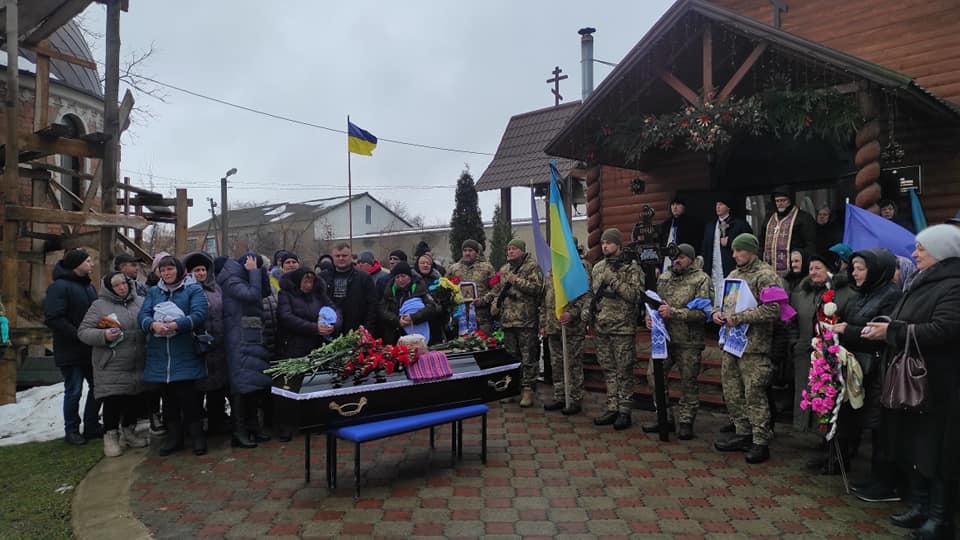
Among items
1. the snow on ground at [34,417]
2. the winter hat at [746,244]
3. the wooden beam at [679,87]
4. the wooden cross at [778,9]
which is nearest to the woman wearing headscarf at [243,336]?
the snow on ground at [34,417]

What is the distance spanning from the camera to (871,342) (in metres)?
4.29

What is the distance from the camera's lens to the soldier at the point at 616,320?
6.13m

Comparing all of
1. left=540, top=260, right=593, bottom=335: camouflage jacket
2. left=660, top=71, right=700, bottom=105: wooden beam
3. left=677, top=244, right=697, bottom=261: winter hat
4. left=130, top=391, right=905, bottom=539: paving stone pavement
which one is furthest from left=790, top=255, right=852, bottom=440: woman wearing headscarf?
left=660, top=71, right=700, bottom=105: wooden beam

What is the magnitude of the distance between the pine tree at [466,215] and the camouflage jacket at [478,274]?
11767 millimetres

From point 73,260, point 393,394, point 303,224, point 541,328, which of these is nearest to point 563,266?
point 541,328

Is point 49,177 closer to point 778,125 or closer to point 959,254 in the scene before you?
point 778,125

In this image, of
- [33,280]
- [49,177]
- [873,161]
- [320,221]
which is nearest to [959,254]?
[873,161]

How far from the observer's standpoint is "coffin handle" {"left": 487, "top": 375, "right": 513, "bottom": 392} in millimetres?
5273

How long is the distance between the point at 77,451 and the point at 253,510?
9.31ft

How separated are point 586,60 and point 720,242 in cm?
830

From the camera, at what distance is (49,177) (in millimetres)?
11984

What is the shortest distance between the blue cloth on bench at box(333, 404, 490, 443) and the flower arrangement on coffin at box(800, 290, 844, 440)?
2.55 m

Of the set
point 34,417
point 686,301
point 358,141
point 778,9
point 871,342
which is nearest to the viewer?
point 871,342

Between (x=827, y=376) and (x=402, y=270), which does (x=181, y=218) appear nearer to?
(x=402, y=270)
